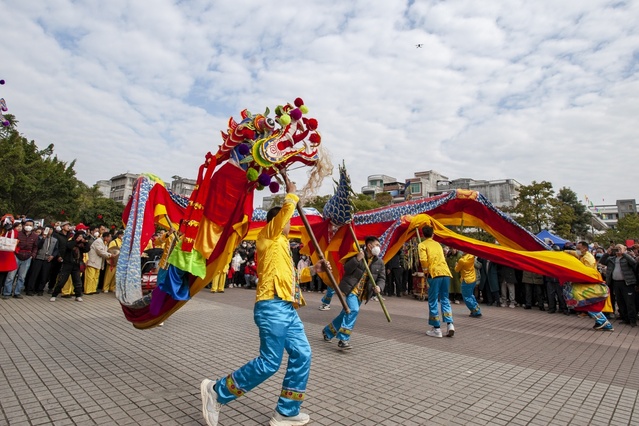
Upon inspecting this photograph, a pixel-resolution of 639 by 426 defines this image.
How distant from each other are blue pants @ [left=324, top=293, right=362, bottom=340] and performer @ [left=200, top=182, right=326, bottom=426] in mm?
2136

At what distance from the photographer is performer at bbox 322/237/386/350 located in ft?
17.6

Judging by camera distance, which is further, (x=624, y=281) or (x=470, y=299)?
(x=470, y=299)

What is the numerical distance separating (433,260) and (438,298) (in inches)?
26.4

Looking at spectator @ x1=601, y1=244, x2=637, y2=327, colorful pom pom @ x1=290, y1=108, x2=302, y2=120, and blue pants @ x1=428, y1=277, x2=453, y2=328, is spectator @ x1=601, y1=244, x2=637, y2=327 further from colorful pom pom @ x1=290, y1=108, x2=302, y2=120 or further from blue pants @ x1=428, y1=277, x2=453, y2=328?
colorful pom pom @ x1=290, y1=108, x2=302, y2=120

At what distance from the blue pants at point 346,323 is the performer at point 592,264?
16.8 ft

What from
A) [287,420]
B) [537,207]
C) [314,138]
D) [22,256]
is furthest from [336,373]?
[537,207]

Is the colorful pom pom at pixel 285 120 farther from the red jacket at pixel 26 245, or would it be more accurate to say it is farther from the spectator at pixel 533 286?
the spectator at pixel 533 286

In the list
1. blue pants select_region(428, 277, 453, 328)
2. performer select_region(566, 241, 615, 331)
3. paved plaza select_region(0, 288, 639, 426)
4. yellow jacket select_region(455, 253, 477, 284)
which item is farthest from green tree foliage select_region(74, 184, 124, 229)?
performer select_region(566, 241, 615, 331)

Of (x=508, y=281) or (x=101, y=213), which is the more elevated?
(x=101, y=213)

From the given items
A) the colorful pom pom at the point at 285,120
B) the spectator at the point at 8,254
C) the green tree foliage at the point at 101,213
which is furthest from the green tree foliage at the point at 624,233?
the green tree foliage at the point at 101,213

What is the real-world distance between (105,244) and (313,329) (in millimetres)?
7114

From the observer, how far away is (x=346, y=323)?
5.40 m

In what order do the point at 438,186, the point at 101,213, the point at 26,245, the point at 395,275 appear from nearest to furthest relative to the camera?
the point at 26,245 → the point at 395,275 → the point at 101,213 → the point at 438,186

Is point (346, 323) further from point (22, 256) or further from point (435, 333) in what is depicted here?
point (22, 256)
